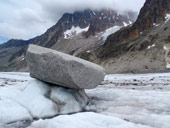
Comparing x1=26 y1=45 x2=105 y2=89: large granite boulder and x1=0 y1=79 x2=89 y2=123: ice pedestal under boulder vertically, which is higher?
x1=26 y1=45 x2=105 y2=89: large granite boulder

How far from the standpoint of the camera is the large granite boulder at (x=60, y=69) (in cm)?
1241

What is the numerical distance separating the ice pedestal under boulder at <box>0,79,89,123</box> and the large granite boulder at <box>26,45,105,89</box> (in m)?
0.74

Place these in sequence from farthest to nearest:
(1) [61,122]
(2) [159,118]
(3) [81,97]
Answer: (3) [81,97], (2) [159,118], (1) [61,122]

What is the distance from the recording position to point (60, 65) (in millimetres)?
12453

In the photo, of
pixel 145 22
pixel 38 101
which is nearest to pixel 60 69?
pixel 38 101

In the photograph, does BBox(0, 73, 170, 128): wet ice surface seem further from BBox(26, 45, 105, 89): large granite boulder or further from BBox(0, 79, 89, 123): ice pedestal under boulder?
BBox(26, 45, 105, 89): large granite boulder

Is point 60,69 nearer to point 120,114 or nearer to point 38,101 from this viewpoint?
point 38,101

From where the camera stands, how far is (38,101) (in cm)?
1192

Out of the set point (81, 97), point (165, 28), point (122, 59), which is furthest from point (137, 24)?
point (81, 97)

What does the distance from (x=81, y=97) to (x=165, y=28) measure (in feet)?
239

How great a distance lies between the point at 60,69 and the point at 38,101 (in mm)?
2408

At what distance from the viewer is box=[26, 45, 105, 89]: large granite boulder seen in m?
12.4

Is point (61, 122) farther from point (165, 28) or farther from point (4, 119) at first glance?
point (165, 28)

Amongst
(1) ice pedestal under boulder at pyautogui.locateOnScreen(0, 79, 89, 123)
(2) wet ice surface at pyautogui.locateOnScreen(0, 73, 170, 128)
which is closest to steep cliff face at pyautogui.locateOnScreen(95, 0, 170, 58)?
(2) wet ice surface at pyautogui.locateOnScreen(0, 73, 170, 128)
